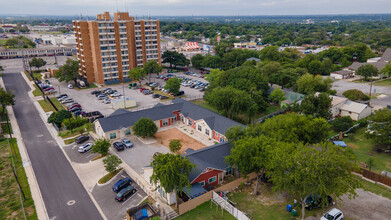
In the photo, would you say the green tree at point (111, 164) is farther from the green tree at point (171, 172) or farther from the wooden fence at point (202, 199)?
the wooden fence at point (202, 199)

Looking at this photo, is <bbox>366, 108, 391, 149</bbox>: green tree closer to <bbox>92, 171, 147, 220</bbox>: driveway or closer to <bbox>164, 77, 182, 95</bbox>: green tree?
<bbox>92, 171, 147, 220</bbox>: driveway

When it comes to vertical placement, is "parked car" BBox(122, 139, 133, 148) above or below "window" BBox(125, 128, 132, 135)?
below

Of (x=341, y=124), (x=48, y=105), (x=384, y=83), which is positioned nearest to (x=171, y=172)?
(x=341, y=124)

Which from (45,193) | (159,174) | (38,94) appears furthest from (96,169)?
(38,94)

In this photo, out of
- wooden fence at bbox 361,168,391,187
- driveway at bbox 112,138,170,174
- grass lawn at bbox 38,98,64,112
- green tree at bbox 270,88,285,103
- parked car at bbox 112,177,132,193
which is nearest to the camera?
parked car at bbox 112,177,132,193

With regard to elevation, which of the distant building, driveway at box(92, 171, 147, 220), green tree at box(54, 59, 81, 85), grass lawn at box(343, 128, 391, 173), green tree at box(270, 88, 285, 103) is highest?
the distant building

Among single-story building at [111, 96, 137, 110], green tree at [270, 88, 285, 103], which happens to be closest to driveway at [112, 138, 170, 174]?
single-story building at [111, 96, 137, 110]

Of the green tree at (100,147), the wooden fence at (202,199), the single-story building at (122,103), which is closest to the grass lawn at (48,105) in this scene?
the single-story building at (122,103)
